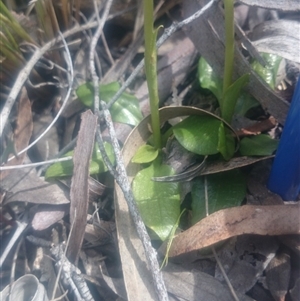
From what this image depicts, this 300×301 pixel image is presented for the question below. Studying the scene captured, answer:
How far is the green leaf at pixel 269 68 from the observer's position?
106 cm

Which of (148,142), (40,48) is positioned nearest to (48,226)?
(148,142)

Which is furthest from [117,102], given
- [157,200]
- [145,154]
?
[157,200]

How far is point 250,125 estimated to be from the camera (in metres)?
1.04

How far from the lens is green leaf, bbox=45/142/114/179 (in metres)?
0.99

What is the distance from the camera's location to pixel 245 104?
104cm

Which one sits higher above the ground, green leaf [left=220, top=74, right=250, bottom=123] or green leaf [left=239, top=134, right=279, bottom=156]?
green leaf [left=220, top=74, right=250, bottom=123]

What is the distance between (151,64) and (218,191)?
293 mm

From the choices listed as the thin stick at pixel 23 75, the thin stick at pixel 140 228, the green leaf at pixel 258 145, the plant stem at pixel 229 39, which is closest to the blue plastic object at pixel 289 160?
the green leaf at pixel 258 145

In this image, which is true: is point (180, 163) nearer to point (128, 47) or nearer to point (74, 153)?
point (74, 153)

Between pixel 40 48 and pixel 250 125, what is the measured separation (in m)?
0.52

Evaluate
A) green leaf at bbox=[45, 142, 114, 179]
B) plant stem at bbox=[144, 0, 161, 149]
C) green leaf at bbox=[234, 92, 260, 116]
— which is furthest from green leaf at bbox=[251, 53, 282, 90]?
green leaf at bbox=[45, 142, 114, 179]

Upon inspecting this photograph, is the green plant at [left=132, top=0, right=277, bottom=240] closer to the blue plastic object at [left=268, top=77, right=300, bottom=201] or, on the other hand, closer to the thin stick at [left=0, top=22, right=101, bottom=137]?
the blue plastic object at [left=268, top=77, right=300, bottom=201]

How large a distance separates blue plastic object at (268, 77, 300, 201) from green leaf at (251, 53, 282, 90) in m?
0.25

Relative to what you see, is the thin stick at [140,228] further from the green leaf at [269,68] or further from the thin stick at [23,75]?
the green leaf at [269,68]
